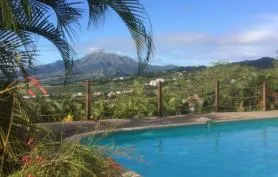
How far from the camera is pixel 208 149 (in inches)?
429

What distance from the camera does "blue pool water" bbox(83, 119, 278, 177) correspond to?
29.2ft

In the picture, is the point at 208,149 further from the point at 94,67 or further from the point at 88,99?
the point at 94,67

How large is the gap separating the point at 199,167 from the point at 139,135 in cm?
280

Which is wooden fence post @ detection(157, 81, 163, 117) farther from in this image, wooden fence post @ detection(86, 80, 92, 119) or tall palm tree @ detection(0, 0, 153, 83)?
tall palm tree @ detection(0, 0, 153, 83)

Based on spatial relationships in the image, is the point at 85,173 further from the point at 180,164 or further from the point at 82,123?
the point at 82,123

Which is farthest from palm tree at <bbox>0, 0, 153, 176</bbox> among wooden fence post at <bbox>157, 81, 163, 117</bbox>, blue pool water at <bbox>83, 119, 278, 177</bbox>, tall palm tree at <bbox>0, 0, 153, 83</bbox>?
wooden fence post at <bbox>157, 81, 163, 117</bbox>

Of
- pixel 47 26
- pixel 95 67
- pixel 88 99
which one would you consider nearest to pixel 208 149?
pixel 88 99

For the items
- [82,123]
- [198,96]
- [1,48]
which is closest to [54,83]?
[1,48]

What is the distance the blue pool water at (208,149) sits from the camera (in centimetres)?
890

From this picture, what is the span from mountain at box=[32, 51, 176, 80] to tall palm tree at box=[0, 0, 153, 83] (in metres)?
0.34

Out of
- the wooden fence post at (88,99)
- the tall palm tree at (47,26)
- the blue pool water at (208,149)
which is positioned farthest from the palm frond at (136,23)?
the wooden fence post at (88,99)

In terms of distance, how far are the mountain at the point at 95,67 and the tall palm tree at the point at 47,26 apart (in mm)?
342

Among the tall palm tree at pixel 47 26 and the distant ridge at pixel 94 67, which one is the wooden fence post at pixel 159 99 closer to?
the distant ridge at pixel 94 67

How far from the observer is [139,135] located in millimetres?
11859
